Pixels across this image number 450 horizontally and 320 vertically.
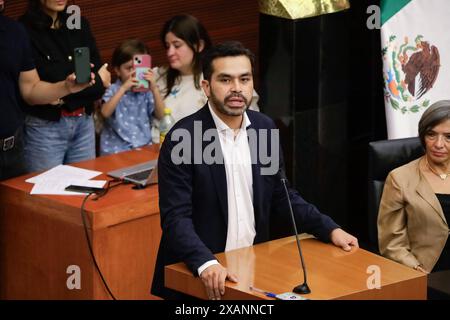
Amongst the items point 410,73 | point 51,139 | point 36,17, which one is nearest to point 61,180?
point 51,139

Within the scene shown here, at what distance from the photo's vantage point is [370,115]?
5.86 metres

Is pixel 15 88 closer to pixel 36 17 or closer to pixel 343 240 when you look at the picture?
pixel 36 17

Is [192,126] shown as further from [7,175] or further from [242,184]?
[7,175]

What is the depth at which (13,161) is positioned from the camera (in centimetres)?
486

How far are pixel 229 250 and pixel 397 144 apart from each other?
1246 mm

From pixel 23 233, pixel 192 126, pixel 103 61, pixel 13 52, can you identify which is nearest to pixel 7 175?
pixel 23 233

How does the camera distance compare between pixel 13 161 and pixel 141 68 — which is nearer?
pixel 13 161

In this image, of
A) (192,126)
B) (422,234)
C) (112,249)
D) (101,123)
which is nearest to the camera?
(192,126)

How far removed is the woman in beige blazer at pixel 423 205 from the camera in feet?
13.8

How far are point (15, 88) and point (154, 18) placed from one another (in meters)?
1.48

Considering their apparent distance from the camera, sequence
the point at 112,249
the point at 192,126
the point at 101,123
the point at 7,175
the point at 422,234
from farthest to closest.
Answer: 1. the point at 101,123
2. the point at 7,175
3. the point at 112,249
4. the point at 422,234
5. the point at 192,126

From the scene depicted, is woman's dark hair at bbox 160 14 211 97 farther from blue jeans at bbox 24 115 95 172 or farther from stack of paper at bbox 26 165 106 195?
stack of paper at bbox 26 165 106 195

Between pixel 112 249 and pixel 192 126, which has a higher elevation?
pixel 192 126

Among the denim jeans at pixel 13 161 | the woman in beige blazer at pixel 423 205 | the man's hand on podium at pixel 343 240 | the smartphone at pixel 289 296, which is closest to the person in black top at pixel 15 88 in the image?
the denim jeans at pixel 13 161
